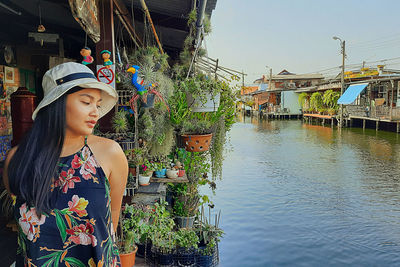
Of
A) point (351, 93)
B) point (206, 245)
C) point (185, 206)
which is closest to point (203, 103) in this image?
point (206, 245)

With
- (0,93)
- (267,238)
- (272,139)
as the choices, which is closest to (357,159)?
(272,139)

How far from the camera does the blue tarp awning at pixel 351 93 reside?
86.5 ft

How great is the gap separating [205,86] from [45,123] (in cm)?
276

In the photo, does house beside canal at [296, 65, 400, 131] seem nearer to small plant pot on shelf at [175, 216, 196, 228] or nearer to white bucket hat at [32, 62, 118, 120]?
small plant pot on shelf at [175, 216, 196, 228]

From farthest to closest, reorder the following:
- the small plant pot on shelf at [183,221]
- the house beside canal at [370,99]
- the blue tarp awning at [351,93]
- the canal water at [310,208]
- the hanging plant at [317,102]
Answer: the hanging plant at [317,102] < the blue tarp awning at [351,93] < the house beside canal at [370,99] < the canal water at [310,208] < the small plant pot on shelf at [183,221]

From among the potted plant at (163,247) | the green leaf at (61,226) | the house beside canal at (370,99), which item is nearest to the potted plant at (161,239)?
the potted plant at (163,247)

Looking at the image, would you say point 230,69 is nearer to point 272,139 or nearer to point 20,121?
point 20,121

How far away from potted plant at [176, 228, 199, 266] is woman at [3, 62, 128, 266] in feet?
8.66

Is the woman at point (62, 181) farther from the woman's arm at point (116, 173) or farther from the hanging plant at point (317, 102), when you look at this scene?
the hanging plant at point (317, 102)

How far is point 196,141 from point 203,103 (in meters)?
0.49

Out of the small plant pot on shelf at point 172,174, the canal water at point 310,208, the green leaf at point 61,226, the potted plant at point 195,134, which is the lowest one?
the canal water at point 310,208

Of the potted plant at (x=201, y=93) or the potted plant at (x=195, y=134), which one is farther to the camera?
the potted plant at (x=195, y=134)

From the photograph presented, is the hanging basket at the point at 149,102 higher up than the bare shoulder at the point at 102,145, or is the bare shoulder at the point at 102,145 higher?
the hanging basket at the point at 149,102

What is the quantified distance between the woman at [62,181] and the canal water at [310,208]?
480cm
